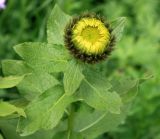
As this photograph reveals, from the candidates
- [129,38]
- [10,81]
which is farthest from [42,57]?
[129,38]

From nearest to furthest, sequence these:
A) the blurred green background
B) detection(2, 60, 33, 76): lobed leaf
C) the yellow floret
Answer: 1. the yellow floret
2. detection(2, 60, 33, 76): lobed leaf
3. the blurred green background

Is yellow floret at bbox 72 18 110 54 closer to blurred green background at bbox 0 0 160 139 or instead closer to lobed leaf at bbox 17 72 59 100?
lobed leaf at bbox 17 72 59 100

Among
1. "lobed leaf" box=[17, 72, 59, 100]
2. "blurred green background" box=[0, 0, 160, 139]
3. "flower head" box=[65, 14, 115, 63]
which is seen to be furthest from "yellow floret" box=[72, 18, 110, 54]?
"blurred green background" box=[0, 0, 160, 139]

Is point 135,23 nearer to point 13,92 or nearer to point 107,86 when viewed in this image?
point 13,92

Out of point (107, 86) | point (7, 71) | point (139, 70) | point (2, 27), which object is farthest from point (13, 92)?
point (107, 86)

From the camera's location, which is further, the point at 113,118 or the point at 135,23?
the point at 135,23

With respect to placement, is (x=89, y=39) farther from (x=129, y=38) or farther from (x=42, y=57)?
(x=129, y=38)
